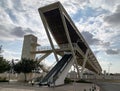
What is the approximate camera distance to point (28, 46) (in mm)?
56094

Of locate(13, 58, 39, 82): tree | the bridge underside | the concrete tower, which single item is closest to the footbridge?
the bridge underside

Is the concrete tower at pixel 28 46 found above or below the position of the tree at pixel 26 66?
above

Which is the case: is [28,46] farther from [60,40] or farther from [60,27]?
[60,27]

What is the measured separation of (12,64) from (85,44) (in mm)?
23118

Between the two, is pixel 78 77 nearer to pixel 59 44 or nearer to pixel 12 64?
pixel 59 44

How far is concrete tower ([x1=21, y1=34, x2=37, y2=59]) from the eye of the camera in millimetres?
56062

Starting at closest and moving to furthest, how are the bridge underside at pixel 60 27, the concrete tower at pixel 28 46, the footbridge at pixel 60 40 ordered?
the footbridge at pixel 60 40 < the bridge underside at pixel 60 27 < the concrete tower at pixel 28 46

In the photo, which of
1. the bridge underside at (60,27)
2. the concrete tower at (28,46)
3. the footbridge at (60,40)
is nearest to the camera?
the footbridge at (60,40)

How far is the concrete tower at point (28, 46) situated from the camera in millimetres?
56062

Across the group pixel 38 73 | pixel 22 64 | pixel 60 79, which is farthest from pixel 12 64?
pixel 60 79

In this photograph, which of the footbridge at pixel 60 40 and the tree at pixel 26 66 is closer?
the footbridge at pixel 60 40


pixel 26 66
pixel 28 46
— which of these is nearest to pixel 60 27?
pixel 28 46

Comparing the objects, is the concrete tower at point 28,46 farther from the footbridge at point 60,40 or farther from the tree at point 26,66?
the tree at point 26,66

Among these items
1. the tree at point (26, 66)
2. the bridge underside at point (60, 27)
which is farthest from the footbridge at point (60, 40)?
the tree at point (26, 66)
